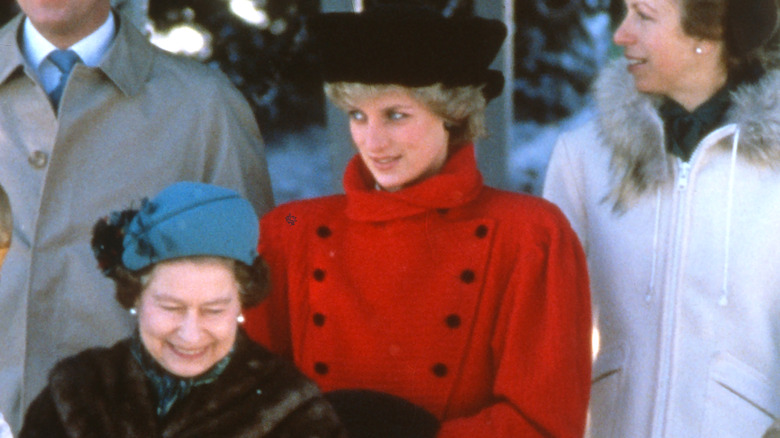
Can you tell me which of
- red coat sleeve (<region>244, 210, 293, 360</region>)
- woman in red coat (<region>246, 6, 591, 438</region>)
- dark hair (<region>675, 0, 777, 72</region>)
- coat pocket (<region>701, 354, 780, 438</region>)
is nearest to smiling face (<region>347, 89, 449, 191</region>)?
woman in red coat (<region>246, 6, 591, 438</region>)

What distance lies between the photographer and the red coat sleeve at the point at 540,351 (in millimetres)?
2729

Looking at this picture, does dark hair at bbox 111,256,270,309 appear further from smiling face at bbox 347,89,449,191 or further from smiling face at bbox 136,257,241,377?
smiling face at bbox 347,89,449,191

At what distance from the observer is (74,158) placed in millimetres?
→ 3227

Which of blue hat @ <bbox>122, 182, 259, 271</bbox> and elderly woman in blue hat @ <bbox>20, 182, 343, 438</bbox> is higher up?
blue hat @ <bbox>122, 182, 259, 271</bbox>

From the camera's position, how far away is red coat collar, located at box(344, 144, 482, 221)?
287 centimetres

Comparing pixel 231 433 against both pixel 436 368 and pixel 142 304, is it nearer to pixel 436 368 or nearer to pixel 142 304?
pixel 142 304

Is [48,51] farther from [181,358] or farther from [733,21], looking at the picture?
[733,21]


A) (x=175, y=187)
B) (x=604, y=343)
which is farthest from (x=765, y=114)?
(x=175, y=187)

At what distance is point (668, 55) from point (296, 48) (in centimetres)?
142

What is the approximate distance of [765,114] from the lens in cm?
311

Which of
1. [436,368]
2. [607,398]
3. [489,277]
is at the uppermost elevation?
[489,277]

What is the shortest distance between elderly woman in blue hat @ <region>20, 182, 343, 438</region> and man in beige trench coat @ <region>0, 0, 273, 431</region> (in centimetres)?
57

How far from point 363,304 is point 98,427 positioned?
724 millimetres

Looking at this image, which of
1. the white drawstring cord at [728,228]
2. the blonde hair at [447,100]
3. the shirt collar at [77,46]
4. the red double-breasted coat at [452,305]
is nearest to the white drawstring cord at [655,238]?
the white drawstring cord at [728,228]
